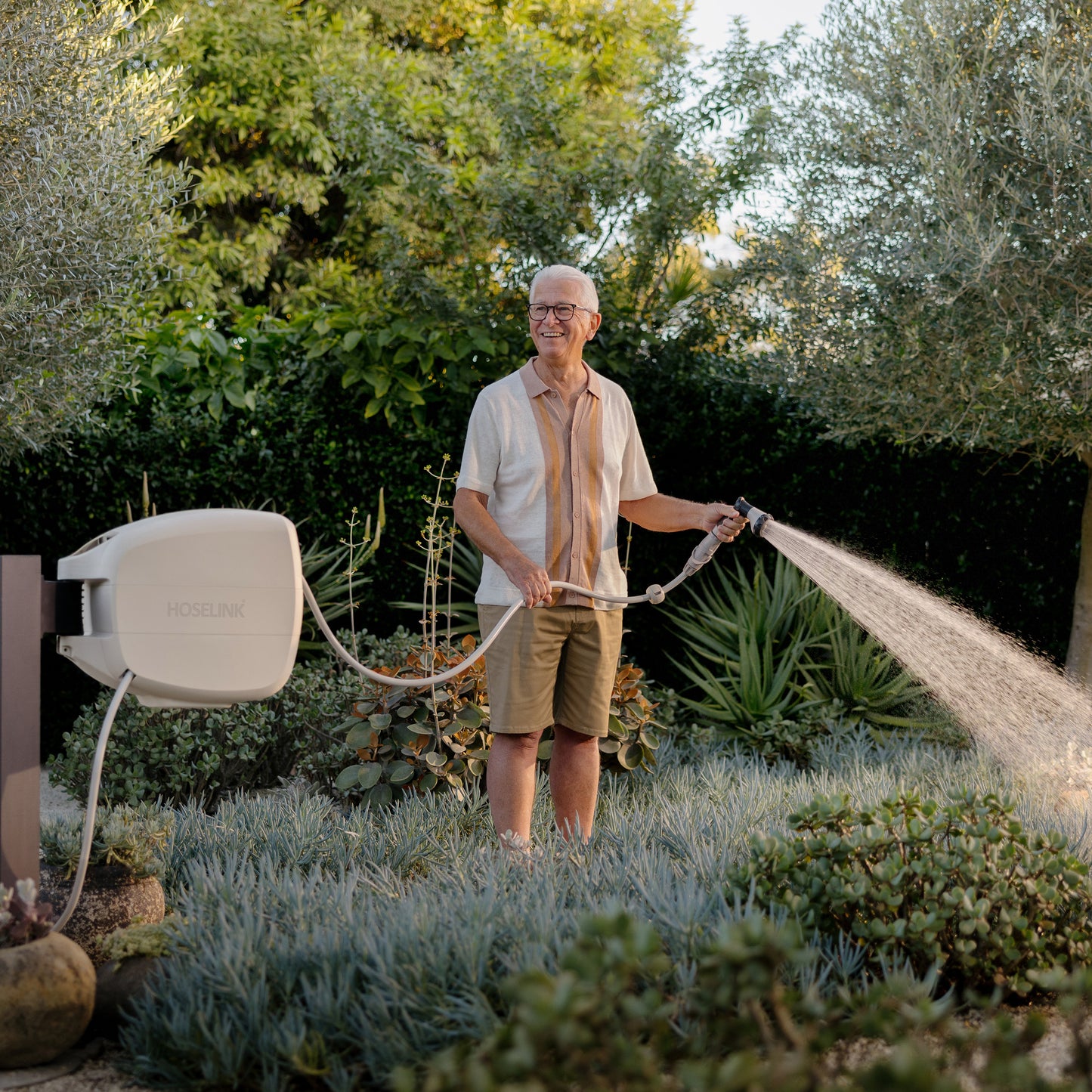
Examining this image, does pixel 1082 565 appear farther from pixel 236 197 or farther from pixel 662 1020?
pixel 236 197

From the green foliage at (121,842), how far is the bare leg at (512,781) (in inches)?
36.7

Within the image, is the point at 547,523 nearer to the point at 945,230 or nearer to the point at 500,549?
the point at 500,549

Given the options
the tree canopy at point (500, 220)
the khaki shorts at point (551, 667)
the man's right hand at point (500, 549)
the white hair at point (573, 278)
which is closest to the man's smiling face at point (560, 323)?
the white hair at point (573, 278)

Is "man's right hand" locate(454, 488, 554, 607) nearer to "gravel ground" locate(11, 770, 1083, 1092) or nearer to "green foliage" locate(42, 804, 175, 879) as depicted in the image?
"green foliage" locate(42, 804, 175, 879)

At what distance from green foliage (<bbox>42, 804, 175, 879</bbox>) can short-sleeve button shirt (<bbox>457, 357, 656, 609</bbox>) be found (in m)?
1.11

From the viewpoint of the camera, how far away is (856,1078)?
145 cm

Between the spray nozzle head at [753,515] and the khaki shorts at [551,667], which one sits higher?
the spray nozzle head at [753,515]

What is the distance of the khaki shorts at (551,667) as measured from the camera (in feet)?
10.6

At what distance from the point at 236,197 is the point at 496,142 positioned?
554 cm

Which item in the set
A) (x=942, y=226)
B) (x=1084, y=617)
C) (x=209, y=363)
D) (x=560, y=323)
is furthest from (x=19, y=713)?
(x=1084, y=617)

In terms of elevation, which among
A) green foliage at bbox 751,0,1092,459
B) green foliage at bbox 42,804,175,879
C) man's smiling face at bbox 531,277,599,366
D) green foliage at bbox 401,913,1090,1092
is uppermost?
green foliage at bbox 751,0,1092,459

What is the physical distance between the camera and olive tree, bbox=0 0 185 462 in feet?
15.5

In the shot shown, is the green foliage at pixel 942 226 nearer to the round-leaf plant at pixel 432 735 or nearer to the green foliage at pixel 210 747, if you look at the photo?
the round-leaf plant at pixel 432 735

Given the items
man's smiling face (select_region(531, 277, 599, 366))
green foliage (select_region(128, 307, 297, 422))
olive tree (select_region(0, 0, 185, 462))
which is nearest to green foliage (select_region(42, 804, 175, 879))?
man's smiling face (select_region(531, 277, 599, 366))
